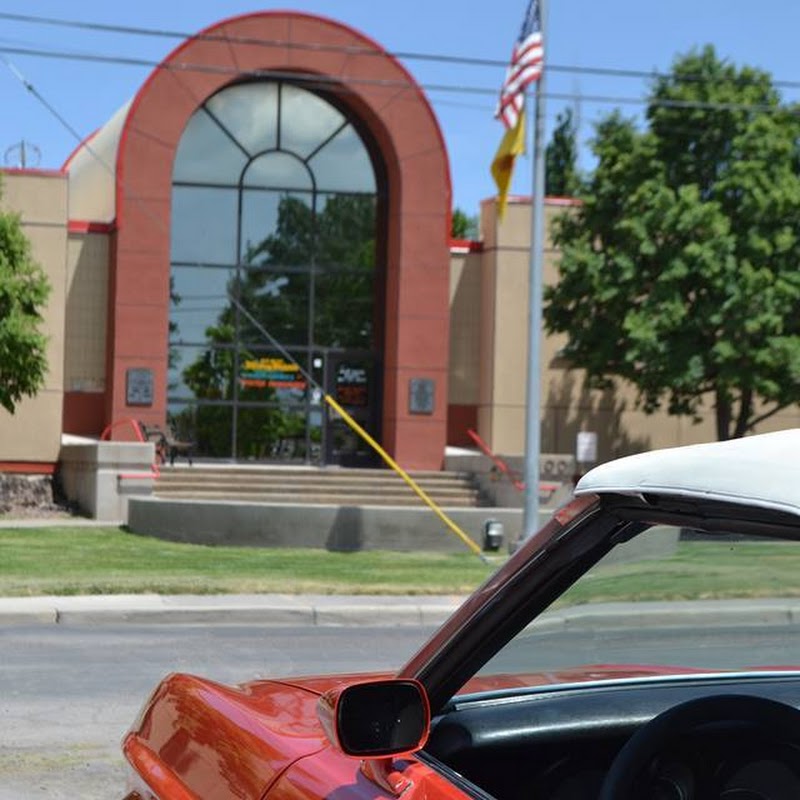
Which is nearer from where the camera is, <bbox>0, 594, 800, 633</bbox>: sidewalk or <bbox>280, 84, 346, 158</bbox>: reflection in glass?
<bbox>0, 594, 800, 633</bbox>: sidewalk

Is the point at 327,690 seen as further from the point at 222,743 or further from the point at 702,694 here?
the point at 702,694

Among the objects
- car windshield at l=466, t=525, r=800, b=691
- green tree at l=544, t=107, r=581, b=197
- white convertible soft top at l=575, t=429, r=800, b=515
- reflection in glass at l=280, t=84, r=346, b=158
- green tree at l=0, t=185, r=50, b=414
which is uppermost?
green tree at l=544, t=107, r=581, b=197

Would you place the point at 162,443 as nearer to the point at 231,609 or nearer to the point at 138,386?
the point at 138,386

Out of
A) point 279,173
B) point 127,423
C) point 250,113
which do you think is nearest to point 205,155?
point 250,113

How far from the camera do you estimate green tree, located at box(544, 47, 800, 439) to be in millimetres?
28234

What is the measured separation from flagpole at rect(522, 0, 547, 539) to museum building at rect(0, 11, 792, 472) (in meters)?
9.04

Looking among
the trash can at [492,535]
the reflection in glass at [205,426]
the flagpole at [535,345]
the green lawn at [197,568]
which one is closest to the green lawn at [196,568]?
the green lawn at [197,568]

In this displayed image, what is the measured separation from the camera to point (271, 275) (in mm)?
30531

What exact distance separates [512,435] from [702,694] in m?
27.9

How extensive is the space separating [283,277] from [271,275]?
268 mm

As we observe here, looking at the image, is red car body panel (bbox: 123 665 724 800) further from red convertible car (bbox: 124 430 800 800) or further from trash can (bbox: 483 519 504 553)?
trash can (bbox: 483 519 504 553)

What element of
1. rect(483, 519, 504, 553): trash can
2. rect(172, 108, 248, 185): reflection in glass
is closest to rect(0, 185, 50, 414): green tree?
rect(172, 108, 248, 185): reflection in glass

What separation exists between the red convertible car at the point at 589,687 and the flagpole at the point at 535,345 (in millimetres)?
16887

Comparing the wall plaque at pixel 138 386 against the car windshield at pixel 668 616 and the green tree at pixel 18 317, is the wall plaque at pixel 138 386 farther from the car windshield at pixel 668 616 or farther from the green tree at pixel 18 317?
the car windshield at pixel 668 616
